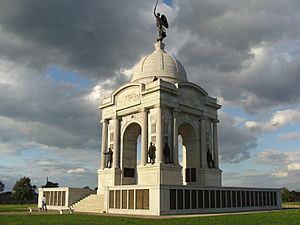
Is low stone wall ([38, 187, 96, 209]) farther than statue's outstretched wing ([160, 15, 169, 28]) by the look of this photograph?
No

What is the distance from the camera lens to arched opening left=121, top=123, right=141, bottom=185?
49.7 metres

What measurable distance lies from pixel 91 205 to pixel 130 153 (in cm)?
1152


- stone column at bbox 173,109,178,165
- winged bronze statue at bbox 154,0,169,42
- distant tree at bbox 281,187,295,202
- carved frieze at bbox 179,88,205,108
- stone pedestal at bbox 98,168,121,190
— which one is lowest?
distant tree at bbox 281,187,295,202

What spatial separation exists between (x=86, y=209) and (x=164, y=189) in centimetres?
1215

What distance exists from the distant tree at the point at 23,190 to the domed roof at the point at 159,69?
40211 mm

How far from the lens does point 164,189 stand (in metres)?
34.3

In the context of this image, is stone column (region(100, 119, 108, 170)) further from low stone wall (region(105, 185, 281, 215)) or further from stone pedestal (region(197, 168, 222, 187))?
stone pedestal (region(197, 168, 222, 187))

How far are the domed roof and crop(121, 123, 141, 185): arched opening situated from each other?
24.3ft

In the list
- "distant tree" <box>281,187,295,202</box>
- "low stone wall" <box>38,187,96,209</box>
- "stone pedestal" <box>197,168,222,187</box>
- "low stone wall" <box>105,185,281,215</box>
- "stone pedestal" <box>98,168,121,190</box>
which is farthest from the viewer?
"distant tree" <box>281,187,295,202</box>

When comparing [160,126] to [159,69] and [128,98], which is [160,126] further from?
[159,69]

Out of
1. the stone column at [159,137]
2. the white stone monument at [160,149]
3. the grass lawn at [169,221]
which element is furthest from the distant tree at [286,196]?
the grass lawn at [169,221]

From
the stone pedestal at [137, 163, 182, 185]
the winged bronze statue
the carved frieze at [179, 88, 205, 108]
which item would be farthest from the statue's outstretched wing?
the stone pedestal at [137, 163, 182, 185]

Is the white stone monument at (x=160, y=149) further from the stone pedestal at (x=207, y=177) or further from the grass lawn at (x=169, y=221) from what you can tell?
the grass lawn at (x=169, y=221)

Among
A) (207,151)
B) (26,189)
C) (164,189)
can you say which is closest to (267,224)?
(164,189)
